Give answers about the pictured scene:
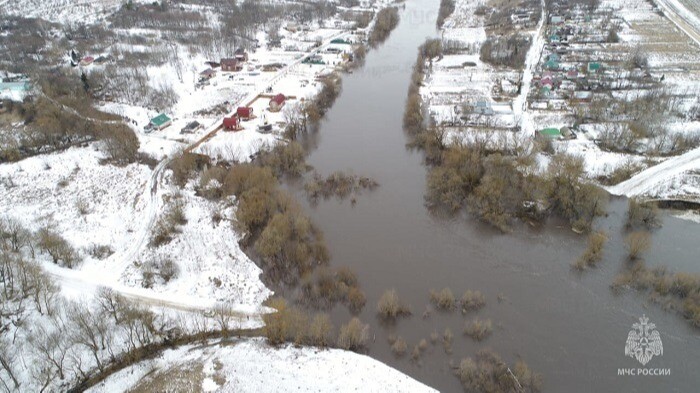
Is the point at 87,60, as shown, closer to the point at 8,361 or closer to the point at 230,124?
the point at 230,124

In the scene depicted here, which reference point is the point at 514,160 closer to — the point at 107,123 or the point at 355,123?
the point at 355,123

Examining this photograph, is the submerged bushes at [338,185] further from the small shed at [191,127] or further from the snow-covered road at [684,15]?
the snow-covered road at [684,15]

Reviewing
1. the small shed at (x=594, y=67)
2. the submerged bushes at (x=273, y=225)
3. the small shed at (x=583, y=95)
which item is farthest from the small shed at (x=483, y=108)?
the submerged bushes at (x=273, y=225)

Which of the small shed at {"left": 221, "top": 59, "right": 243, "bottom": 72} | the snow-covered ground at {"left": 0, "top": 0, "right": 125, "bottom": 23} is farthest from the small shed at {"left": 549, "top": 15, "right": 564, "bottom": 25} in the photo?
the snow-covered ground at {"left": 0, "top": 0, "right": 125, "bottom": 23}

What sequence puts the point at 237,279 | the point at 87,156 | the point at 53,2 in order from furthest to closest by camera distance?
the point at 53,2 → the point at 87,156 → the point at 237,279

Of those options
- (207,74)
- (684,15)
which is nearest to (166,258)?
(207,74)

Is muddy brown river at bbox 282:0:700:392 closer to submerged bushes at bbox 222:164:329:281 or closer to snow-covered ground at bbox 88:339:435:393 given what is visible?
snow-covered ground at bbox 88:339:435:393

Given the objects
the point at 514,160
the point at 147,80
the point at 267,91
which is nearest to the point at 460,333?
the point at 514,160
